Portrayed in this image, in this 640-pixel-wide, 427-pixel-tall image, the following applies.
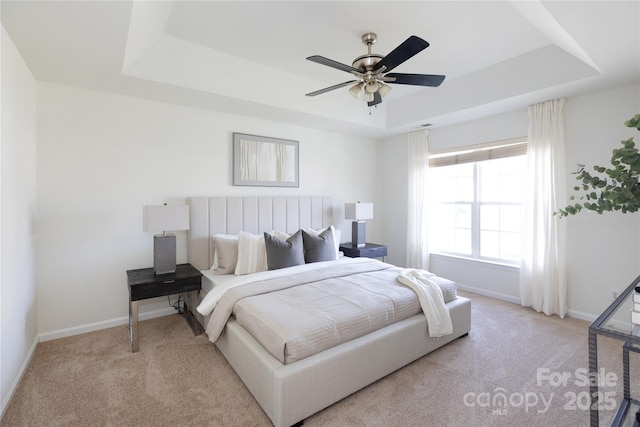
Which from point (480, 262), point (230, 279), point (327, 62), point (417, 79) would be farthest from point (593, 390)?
point (480, 262)

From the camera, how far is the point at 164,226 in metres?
2.87

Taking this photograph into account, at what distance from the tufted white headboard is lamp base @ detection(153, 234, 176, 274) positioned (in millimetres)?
417

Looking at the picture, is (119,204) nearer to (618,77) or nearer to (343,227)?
(343,227)

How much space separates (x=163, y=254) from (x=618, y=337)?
3.28 m

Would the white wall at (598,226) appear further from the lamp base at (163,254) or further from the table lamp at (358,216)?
the lamp base at (163,254)

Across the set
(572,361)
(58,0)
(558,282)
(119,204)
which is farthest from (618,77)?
(119,204)

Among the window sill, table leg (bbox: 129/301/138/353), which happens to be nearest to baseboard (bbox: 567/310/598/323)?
the window sill

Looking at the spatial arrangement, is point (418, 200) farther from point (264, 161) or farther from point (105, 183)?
point (105, 183)

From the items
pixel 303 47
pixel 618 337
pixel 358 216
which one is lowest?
pixel 618 337

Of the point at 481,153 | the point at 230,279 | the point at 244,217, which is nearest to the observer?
the point at 230,279

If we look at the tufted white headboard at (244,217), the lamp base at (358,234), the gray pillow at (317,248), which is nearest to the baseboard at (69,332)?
the tufted white headboard at (244,217)

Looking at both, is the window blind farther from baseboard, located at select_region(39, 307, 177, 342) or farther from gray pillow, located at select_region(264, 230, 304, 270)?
baseboard, located at select_region(39, 307, 177, 342)

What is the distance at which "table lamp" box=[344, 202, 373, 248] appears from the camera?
4.51 m

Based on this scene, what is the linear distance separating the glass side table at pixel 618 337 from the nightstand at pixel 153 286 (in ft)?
9.52
